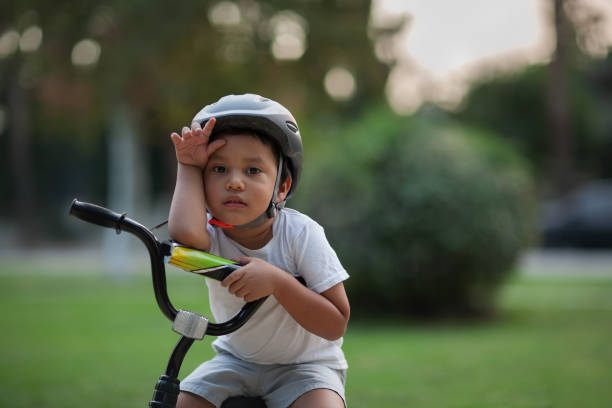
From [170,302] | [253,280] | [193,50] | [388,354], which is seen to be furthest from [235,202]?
[193,50]

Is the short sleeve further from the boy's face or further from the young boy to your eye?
the boy's face

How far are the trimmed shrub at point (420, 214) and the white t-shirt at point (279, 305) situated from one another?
6.24 m

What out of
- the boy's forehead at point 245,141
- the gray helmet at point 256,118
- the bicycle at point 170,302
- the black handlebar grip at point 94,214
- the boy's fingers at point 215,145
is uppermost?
the gray helmet at point 256,118

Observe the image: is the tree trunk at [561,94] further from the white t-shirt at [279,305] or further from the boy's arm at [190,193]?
the boy's arm at [190,193]

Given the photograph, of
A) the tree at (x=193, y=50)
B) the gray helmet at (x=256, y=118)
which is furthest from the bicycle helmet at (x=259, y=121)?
the tree at (x=193, y=50)

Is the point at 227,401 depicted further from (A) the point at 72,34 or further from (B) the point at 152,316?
(A) the point at 72,34

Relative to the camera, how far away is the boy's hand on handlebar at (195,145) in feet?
8.17

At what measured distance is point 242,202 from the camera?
2.54m

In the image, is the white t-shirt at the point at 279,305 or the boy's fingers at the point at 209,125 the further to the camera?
the white t-shirt at the point at 279,305

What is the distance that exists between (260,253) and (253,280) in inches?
11.2

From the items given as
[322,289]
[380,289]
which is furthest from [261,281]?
[380,289]

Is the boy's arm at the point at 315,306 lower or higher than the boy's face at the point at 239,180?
lower

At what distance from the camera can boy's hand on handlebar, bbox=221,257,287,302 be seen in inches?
93.7

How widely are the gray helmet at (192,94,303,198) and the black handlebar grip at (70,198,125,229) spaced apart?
0.47 metres
